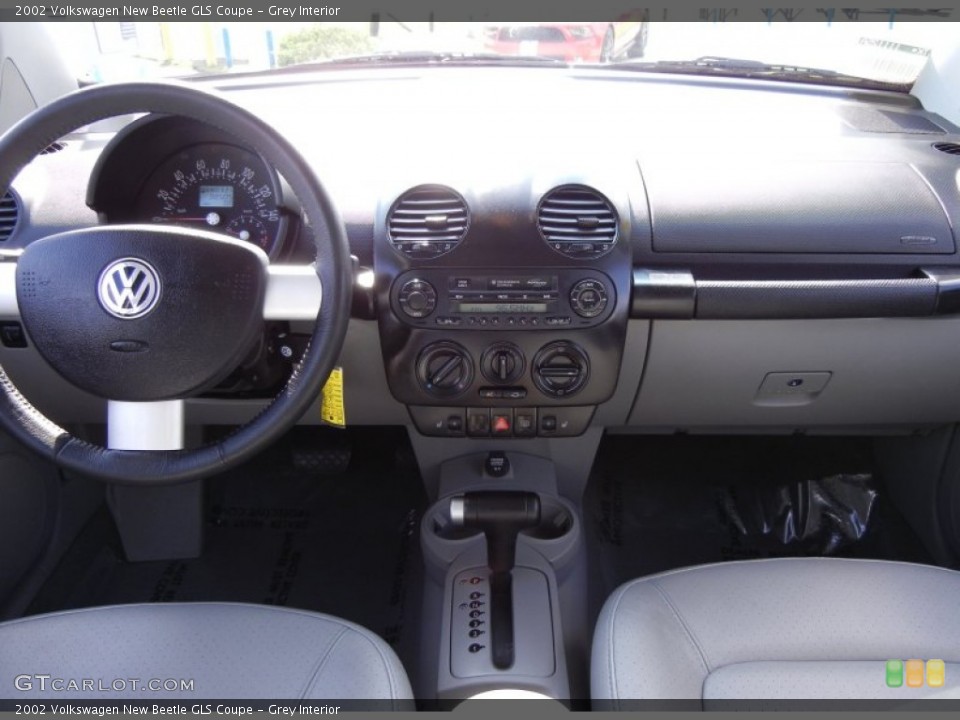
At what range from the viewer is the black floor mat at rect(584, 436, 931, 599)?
2.08m

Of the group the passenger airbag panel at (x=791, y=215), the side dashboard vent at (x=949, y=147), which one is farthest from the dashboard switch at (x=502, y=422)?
the side dashboard vent at (x=949, y=147)

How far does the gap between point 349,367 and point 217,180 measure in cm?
44

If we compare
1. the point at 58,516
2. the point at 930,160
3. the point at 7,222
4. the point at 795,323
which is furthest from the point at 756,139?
the point at 58,516

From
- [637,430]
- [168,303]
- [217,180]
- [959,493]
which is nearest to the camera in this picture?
[168,303]

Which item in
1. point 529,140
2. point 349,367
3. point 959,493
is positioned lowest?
point 959,493

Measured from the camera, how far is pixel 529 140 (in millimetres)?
1559

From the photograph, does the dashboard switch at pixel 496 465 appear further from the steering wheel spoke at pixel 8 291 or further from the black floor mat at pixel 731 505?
the steering wheel spoke at pixel 8 291

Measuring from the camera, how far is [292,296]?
1.11 metres

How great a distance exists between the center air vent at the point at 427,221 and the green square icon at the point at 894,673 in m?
0.99

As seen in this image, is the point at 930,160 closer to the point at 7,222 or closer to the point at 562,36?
the point at 562,36

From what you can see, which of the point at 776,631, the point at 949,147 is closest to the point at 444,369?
the point at 776,631

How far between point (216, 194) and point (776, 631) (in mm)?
1252

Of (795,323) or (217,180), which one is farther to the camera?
(795,323)

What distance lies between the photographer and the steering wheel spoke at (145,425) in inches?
44.3
